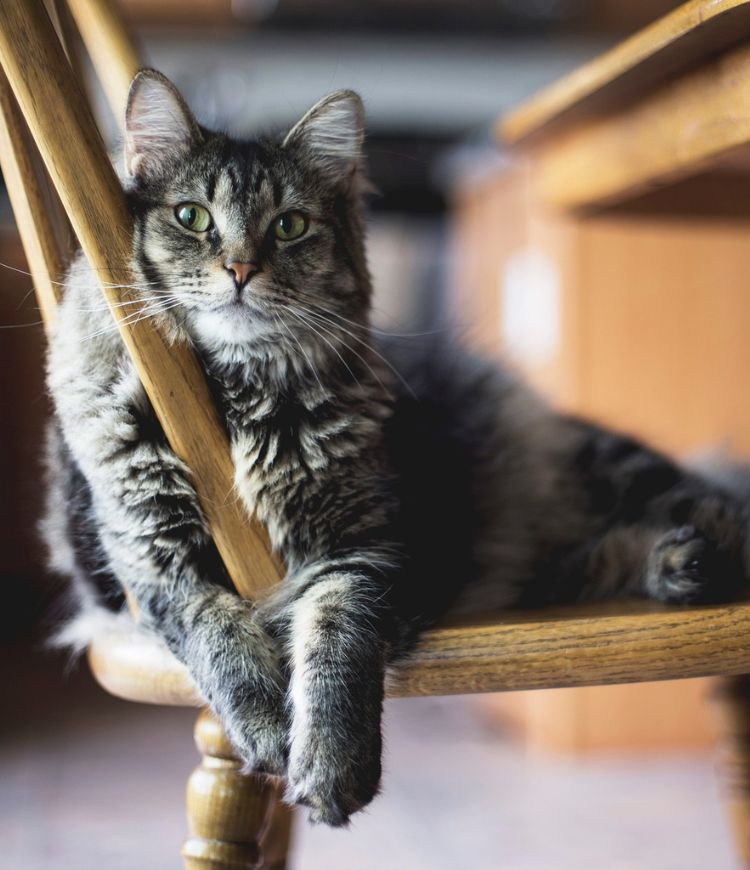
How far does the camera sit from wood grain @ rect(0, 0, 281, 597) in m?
0.68

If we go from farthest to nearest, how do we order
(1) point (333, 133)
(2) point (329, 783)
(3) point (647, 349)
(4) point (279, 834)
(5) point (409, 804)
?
(3) point (647, 349) → (5) point (409, 804) → (4) point (279, 834) → (1) point (333, 133) → (2) point (329, 783)

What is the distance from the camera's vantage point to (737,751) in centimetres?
120

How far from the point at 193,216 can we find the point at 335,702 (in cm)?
42

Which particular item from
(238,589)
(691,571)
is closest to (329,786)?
(238,589)

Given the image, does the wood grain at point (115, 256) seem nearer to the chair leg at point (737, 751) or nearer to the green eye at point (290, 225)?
the green eye at point (290, 225)

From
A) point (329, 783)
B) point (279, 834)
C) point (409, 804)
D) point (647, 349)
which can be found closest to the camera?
point (329, 783)

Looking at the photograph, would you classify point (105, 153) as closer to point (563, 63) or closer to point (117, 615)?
point (117, 615)

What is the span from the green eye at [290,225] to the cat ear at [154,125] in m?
0.10

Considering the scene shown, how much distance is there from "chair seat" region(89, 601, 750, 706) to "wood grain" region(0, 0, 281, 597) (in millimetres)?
146

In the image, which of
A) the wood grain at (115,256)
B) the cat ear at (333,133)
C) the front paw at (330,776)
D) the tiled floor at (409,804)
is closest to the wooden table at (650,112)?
the cat ear at (333,133)

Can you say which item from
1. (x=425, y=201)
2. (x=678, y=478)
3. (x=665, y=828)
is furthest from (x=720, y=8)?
(x=425, y=201)

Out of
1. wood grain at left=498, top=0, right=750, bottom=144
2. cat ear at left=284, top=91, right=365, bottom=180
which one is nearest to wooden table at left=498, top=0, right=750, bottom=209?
wood grain at left=498, top=0, right=750, bottom=144

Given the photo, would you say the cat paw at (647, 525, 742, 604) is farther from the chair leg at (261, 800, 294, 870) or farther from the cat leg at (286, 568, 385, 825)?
the chair leg at (261, 800, 294, 870)

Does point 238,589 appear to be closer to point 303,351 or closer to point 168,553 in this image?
point 168,553
